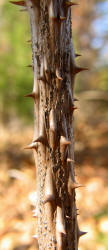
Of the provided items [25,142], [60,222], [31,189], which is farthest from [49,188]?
[25,142]

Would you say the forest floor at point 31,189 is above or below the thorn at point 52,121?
below

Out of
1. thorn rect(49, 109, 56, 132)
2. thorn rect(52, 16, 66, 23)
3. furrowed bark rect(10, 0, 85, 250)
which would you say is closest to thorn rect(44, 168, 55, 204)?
furrowed bark rect(10, 0, 85, 250)

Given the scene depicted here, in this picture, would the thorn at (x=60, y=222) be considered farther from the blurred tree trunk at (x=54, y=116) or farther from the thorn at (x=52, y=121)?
the thorn at (x=52, y=121)

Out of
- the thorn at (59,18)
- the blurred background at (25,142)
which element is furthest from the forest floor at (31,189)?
the thorn at (59,18)

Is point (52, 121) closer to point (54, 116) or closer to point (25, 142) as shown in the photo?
point (54, 116)

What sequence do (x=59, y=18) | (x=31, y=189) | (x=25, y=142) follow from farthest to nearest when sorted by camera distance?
(x=25, y=142) → (x=31, y=189) → (x=59, y=18)

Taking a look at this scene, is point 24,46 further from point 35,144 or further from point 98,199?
point 35,144

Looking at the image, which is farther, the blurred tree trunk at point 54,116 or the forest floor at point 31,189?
the forest floor at point 31,189
